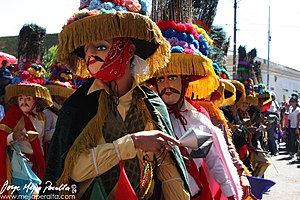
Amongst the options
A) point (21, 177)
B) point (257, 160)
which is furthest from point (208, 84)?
point (257, 160)

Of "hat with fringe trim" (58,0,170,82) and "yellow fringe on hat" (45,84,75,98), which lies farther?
"yellow fringe on hat" (45,84,75,98)

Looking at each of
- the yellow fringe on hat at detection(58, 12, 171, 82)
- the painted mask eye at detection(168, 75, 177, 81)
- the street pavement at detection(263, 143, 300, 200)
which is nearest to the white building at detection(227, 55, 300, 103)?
the street pavement at detection(263, 143, 300, 200)

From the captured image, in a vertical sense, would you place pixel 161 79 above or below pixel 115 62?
below

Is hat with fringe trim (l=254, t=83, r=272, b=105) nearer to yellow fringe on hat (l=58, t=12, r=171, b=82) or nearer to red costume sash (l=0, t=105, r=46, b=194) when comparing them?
red costume sash (l=0, t=105, r=46, b=194)

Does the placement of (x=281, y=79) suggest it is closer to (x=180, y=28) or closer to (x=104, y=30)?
(x=180, y=28)

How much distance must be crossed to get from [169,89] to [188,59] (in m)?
0.30

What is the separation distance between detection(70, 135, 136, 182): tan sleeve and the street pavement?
6.30 meters

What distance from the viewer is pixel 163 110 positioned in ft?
8.94

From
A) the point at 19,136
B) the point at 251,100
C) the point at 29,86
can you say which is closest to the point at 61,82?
the point at 29,86

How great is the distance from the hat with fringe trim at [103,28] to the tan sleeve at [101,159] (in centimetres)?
59

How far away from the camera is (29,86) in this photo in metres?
5.66

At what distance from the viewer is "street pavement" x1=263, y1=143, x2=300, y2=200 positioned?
8352mm

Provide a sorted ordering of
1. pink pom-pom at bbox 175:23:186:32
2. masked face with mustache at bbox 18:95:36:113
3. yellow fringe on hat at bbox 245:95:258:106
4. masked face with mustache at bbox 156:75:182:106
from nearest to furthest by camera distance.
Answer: masked face with mustache at bbox 156:75:182:106 < pink pom-pom at bbox 175:23:186:32 < masked face with mustache at bbox 18:95:36:113 < yellow fringe on hat at bbox 245:95:258:106

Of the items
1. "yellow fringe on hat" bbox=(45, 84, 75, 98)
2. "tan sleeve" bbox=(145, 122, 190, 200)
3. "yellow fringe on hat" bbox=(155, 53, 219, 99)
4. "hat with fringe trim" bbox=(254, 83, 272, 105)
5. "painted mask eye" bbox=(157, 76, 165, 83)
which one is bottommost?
"hat with fringe trim" bbox=(254, 83, 272, 105)
